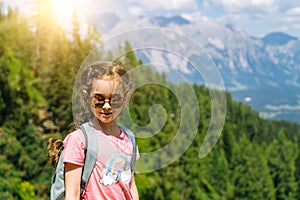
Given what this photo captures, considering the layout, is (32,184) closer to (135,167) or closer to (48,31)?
(48,31)

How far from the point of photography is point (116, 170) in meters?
2.79

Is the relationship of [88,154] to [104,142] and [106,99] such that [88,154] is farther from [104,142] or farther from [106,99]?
[106,99]

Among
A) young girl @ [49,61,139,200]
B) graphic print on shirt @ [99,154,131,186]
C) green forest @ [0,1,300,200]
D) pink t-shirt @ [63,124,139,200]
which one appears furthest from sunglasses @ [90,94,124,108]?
green forest @ [0,1,300,200]

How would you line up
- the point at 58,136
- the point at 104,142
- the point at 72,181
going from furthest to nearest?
1. the point at 58,136
2. the point at 104,142
3. the point at 72,181

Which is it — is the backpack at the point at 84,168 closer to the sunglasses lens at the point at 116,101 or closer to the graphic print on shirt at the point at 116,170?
the graphic print on shirt at the point at 116,170

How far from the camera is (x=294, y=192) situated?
74125 millimetres

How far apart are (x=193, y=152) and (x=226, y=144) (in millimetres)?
16936

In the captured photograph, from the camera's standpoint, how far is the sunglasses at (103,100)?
280 centimetres

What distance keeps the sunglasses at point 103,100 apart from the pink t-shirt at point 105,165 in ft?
0.48

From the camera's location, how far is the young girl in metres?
2.67

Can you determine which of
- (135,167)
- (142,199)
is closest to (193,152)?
(142,199)

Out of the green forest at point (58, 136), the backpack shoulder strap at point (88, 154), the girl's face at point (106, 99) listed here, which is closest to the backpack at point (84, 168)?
the backpack shoulder strap at point (88, 154)

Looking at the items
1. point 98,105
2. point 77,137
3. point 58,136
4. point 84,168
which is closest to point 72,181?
point 84,168

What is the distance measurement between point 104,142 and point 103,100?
226 millimetres
